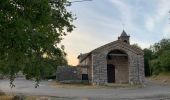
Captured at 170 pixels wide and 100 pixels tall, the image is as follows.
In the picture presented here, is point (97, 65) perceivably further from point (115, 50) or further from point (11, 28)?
point (11, 28)

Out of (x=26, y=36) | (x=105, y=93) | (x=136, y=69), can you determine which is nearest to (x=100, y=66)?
(x=136, y=69)

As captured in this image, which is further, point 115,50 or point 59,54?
point 115,50

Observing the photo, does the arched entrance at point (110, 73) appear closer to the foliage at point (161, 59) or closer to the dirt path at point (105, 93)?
the foliage at point (161, 59)

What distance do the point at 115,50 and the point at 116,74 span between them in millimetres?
4259

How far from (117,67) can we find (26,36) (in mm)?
54547

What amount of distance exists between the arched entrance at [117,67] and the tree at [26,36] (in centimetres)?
4698

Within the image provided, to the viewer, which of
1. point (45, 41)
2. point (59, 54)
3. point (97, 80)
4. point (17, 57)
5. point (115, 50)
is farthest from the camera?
point (115, 50)

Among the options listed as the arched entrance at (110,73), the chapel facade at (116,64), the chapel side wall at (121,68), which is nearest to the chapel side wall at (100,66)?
the chapel facade at (116,64)

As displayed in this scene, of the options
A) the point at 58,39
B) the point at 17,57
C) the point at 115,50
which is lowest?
the point at 17,57

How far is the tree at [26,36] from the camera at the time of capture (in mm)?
13750

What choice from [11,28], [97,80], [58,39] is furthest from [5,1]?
[97,80]

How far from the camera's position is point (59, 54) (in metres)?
20.5

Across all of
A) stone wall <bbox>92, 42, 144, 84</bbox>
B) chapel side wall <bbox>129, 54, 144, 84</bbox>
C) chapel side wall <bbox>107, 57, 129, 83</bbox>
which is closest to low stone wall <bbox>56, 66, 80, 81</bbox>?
chapel side wall <bbox>107, 57, 129, 83</bbox>

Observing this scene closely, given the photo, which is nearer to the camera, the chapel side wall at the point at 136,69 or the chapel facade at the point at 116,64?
the chapel facade at the point at 116,64
